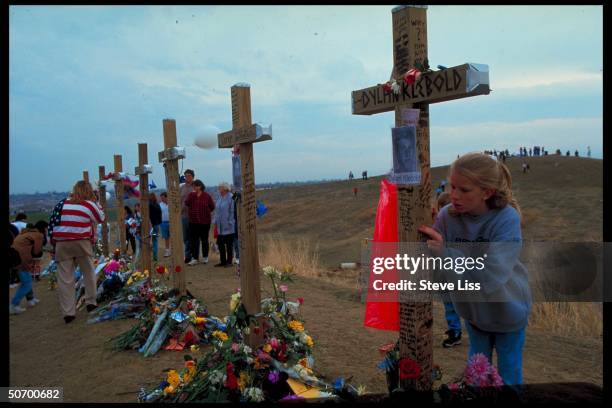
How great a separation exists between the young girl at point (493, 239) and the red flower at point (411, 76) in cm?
61

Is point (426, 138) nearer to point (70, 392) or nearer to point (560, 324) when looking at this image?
point (70, 392)

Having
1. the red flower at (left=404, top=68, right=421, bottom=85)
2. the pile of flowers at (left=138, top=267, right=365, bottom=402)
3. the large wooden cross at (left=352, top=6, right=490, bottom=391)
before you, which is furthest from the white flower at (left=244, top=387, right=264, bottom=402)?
the red flower at (left=404, top=68, right=421, bottom=85)

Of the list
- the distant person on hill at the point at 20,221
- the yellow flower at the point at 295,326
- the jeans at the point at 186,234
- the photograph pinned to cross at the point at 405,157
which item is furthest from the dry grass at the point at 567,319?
the distant person on hill at the point at 20,221

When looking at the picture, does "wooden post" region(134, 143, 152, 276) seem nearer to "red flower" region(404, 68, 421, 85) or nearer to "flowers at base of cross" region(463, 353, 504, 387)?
"red flower" region(404, 68, 421, 85)

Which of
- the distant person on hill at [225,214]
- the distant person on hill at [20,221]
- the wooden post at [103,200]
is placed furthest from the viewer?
the wooden post at [103,200]

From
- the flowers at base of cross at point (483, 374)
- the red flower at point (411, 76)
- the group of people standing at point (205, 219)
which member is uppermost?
the red flower at point (411, 76)

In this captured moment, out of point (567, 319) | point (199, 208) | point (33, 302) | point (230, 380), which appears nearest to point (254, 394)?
point (230, 380)

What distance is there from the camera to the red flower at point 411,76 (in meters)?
2.86

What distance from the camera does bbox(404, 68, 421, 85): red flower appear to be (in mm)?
2859

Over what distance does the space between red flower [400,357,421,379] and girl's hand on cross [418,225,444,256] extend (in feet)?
2.25

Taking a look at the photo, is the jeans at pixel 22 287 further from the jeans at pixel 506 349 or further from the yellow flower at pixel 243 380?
the jeans at pixel 506 349

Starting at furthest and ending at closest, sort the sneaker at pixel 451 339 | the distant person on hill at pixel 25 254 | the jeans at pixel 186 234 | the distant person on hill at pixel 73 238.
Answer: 1. the jeans at pixel 186 234
2. the distant person on hill at pixel 25 254
3. the distant person on hill at pixel 73 238
4. the sneaker at pixel 451 339

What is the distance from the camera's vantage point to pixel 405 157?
293 centimetres

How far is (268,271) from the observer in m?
4.05
